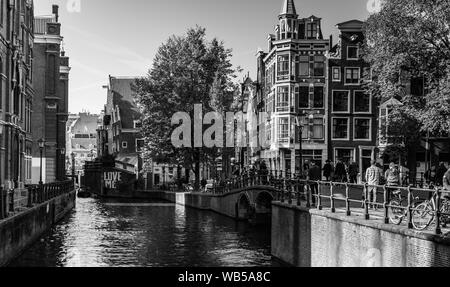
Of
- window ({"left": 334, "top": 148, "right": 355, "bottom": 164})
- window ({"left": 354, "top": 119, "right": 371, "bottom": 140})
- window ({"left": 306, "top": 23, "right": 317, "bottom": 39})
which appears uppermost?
window ({"left": 306, "top": 23, "right": 317, "bottom": 39})

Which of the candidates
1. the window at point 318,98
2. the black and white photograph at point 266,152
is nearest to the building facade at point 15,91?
the black and white photograph at point 266,152

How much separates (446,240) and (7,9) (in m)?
30.6

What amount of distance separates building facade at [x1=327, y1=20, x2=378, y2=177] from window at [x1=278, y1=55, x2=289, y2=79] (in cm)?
372

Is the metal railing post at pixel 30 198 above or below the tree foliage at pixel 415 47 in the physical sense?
below

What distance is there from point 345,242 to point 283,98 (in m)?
40.4

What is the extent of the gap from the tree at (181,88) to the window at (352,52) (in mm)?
9912

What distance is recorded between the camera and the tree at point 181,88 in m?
56.4

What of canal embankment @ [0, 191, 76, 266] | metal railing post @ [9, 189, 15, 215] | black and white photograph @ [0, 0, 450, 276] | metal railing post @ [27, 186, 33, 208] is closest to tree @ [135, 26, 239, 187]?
black and white photograph @ [0, 0, 450, 276]

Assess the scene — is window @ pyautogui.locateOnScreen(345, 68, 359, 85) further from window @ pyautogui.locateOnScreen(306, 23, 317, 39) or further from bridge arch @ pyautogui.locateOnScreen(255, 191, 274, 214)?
bridge arch @ pyautogui.locateOnScreen(255, 191, 274, 214)

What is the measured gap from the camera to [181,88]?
56.4 meters

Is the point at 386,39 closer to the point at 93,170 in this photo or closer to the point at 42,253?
the point at 42,253

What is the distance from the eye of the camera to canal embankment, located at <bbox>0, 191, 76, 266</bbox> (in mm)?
21516

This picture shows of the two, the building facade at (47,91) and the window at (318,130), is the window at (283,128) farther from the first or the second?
the building facade at (47,91)

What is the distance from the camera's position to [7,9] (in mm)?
37031
